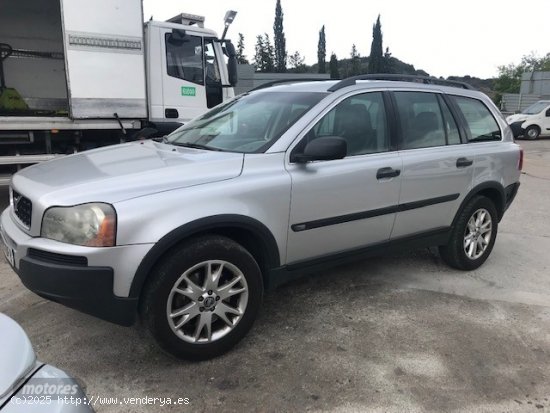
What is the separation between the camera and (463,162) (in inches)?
158

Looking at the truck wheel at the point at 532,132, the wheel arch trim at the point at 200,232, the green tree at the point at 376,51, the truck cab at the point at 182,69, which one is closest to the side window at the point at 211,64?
the truck cab at the point at 182,69

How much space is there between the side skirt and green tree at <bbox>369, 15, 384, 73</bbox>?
49250mm

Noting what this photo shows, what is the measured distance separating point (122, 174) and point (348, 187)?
149 centimetres

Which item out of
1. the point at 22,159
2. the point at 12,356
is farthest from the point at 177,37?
the point at 12,356

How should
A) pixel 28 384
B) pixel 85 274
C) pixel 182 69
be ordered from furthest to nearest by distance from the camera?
pixel 182 69, pixel 85 274, pixel 28 384

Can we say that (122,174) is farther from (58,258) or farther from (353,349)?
A: (353,349)

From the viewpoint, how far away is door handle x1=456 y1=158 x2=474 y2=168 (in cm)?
397

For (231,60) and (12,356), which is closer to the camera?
(12,356)

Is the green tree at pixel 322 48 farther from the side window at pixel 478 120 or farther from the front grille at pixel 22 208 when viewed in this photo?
the front grille at pixel 22 208

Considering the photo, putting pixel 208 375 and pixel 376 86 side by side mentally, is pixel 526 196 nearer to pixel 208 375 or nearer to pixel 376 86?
pixel 376 86

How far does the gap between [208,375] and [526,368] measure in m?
1.93

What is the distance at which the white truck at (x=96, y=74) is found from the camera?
19.8 feet

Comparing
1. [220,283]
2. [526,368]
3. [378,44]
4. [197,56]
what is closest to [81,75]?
[197,56]

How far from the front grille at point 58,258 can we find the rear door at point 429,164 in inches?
91.3
